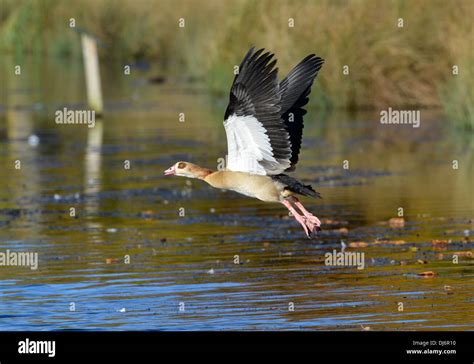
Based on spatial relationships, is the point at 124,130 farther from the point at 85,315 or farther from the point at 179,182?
the point at 85,315

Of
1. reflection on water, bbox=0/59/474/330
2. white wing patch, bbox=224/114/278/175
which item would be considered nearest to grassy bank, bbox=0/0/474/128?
reflection on water, bbox=0/59/474/330

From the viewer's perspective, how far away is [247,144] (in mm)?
14336

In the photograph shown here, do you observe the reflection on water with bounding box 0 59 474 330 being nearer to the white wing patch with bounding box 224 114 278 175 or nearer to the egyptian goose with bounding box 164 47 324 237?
the egyptian goose with bounding box 164 47 324 237

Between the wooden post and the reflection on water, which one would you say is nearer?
the reflection on water

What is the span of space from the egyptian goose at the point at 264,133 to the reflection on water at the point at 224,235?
1.03m

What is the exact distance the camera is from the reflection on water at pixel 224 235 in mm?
13062

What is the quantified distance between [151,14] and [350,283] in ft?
145

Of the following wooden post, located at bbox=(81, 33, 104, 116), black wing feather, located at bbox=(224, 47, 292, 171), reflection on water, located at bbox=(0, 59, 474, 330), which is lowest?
reflection on water, located at bbox=(0, 59, 474, 330)

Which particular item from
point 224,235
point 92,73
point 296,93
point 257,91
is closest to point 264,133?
point 257,91

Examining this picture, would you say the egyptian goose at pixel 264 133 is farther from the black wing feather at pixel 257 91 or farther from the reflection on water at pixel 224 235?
the reflection on water at pixel 224 235

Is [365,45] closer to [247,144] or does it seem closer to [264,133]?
[247,144]

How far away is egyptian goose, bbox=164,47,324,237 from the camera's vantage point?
540 inches

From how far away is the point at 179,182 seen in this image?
2352 centimetres

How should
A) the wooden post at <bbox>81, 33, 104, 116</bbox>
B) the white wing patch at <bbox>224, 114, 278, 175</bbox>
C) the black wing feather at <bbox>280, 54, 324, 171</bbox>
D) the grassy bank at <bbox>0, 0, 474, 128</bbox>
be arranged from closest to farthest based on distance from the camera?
the white wing patch at <bbox>224, 114, 278, 175</bbox> → the black wing feather at <bbox>280, 54, 324, 171</bbox> → the grassy bank at <bbox>0, 0, 474, 128</bbox> → the wooden post at <bbox>81, 33, 104, 116</bbox>
